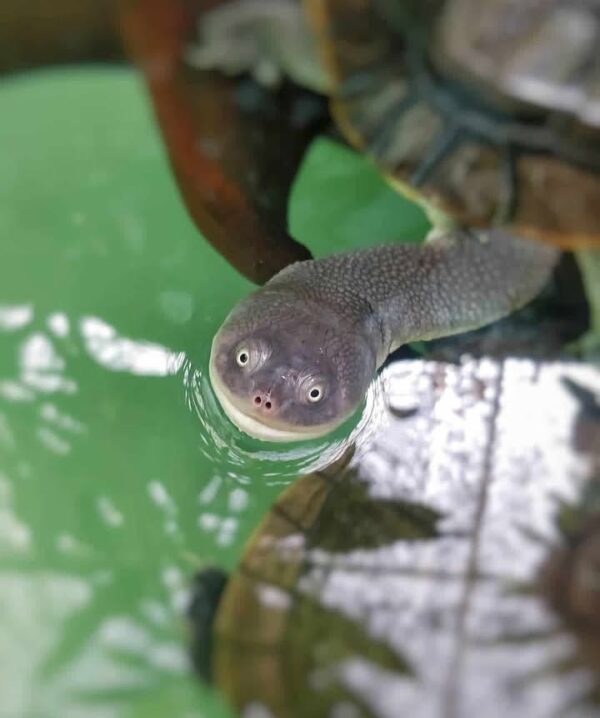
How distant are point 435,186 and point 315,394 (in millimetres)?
331

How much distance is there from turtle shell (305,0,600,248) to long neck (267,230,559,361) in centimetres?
9

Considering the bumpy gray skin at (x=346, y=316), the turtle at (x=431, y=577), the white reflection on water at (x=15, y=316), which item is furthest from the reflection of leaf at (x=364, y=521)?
the white reflection on water at (x=15, y=316)

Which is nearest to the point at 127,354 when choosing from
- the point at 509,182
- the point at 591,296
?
the point at 509,182

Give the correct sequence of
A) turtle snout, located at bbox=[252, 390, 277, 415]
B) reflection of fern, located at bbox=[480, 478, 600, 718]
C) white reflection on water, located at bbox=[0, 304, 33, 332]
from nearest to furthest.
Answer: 1. reflection of fern, located at bbox=[480, 478, 600, 718]
2. turtle snout, located at bbox=[252, 390, 277, 415]
3. white reflection on water, located at bbox=[0, 304, 33, 332]

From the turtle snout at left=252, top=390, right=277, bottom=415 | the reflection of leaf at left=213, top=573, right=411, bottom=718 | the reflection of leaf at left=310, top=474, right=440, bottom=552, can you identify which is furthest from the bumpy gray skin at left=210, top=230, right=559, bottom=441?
the reflection of leaf at left=213, top=573, right=411, bottom=718

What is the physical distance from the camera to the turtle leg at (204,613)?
2.53ft

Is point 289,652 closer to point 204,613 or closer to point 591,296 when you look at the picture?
point 204,613

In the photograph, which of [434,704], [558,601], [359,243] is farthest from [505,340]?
[434,704]

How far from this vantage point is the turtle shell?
925 mm

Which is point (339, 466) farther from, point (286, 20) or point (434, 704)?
point (286, 20)

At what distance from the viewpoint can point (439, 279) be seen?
1.09 m

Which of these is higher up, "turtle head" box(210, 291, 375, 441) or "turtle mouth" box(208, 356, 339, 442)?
"turtle head" box(210, 291, 375, 441)

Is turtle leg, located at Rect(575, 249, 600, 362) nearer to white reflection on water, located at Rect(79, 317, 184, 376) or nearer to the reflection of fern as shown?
the reflection of fern

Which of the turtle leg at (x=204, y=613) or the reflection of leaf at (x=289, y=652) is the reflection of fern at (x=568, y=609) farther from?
the turtle leg at (x=204, y=613)
